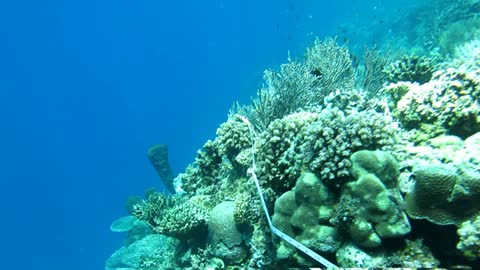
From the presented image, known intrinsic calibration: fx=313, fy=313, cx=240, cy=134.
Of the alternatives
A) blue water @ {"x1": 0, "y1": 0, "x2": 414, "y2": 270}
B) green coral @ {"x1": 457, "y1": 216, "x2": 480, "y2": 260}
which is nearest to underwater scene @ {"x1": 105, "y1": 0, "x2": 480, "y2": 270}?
green coral @ {"x1": 457, "y1": 216, "x2": 480, "y2": 260}

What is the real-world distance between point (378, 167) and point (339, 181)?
0.44 metres

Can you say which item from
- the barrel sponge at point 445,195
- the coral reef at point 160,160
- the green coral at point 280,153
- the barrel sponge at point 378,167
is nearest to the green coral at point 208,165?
the green coral at point 280,153

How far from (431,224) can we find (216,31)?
170467 mm

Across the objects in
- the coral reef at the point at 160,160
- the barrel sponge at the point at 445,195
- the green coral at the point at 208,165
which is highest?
the coral reef at the point at 160,160

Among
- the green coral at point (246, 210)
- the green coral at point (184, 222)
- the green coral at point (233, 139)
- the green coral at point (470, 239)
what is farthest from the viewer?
the green coral at point (233, 139)

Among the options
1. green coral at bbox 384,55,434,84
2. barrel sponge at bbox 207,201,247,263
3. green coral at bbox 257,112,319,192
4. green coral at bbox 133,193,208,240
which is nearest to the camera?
green coral at bbox 257,112,319,192

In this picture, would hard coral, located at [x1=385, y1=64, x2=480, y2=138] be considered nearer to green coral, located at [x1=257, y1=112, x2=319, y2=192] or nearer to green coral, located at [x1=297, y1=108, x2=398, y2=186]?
green coral, located at [x1=297, y1=108, x2=398, y2=186]

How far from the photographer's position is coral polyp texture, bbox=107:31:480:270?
9.70 feet

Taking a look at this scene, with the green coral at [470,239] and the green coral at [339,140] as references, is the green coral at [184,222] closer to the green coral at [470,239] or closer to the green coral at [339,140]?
the green coral at [339,140]

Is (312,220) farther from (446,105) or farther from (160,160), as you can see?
(160,160)

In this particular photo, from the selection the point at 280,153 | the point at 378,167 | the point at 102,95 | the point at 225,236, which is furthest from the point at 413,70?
the point at 102,95

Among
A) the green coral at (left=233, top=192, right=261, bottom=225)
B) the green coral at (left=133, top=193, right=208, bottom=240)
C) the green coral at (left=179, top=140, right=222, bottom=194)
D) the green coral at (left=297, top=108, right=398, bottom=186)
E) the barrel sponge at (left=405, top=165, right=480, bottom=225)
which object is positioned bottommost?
the barrel sponge at (left=405, top=165, right=480, bottom=225)

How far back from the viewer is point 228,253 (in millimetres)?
5074

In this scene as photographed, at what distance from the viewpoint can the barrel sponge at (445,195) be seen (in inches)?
109
